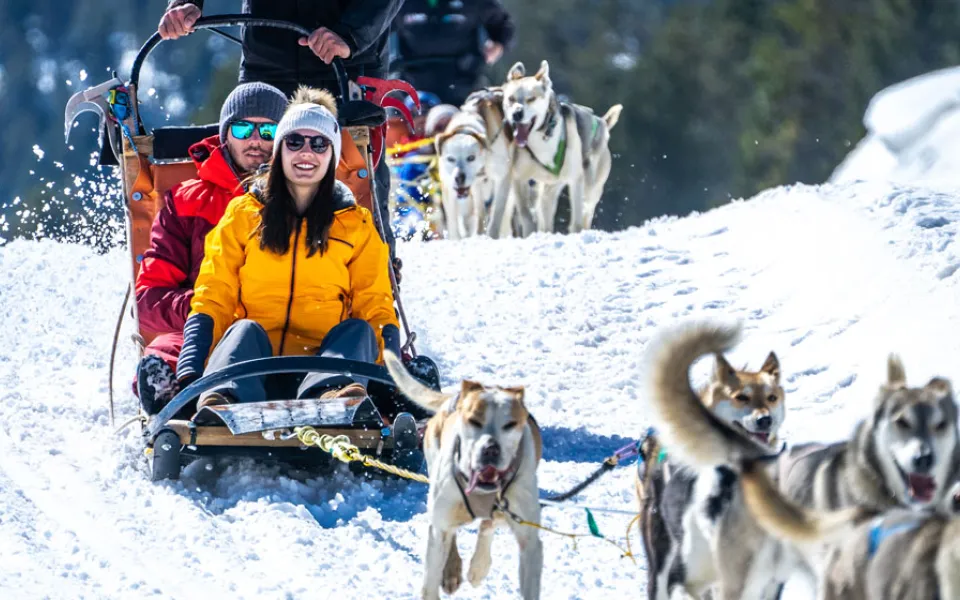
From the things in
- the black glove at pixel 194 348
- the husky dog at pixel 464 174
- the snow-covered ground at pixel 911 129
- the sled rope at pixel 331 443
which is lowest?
→ the sled rope at pixel 331 443

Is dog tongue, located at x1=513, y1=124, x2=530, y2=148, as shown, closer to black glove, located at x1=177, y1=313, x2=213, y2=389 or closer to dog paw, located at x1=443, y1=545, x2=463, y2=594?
black glove, located at x1=177, y1=313, x2=213, y2=389

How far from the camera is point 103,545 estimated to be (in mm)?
3996

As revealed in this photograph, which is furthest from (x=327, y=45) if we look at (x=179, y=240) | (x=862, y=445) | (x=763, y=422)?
(x=862, y=445)

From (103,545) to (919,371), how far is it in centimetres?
252

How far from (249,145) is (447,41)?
23.2 feet

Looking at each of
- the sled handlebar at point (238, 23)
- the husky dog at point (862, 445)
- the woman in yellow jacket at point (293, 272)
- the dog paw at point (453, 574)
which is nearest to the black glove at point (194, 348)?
the woman in yellow jacket at point (293, 272)

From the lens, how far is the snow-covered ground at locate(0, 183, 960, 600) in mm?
3883

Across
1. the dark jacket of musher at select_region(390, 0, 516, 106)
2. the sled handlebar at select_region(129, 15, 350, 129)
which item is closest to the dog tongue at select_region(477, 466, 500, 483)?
the sled handlebar at select_region(129, 15, 350, 129)

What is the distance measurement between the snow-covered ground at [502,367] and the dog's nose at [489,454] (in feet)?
2.00

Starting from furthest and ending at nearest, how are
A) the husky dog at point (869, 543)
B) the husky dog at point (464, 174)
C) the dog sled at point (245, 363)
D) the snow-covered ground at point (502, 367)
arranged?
the husky dog at point (464, 174), the dog sled at point (245, 363), the snow-covered ground at point (502, 367), the husky dog at point (869, 543)

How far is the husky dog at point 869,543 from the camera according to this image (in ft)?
7.69

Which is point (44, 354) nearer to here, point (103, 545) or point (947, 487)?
point (103, 545)

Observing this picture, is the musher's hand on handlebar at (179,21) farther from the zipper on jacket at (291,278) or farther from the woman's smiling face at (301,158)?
the zipper on jacket at (291,278)

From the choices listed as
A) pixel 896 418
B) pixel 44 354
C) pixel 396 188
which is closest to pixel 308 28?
pixel 44 354
